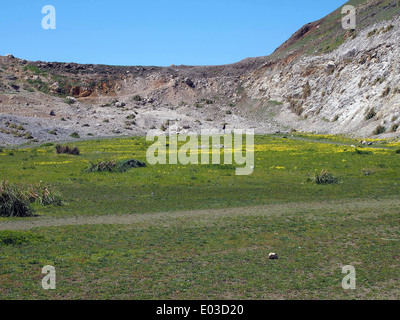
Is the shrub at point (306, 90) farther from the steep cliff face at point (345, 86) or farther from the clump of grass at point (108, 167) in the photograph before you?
the clump of grass at point (108, 167)

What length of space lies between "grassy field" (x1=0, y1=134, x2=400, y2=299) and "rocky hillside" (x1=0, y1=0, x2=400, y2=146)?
28.5 m

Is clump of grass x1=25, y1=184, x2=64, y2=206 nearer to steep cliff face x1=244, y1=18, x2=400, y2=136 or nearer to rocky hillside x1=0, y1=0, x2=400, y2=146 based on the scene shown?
rocky hillside x1=0, y1=0, x2=400, y2=146

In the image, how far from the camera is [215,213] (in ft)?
53.8

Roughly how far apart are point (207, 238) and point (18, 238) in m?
4.76

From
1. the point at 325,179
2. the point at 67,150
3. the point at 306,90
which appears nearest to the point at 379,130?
the point at 306,90

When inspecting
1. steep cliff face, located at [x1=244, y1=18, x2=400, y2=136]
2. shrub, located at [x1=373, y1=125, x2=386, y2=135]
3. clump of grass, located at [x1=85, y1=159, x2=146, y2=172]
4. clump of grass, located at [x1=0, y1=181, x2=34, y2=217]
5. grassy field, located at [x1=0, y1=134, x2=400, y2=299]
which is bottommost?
grassy field, located at [x1=0, y1=134, x2=400, y2=299]

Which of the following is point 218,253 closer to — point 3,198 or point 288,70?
point 3,198

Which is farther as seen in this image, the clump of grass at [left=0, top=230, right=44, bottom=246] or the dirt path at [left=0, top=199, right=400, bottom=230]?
the dirt path at [left=0, top=199, right=400, bottom=230]

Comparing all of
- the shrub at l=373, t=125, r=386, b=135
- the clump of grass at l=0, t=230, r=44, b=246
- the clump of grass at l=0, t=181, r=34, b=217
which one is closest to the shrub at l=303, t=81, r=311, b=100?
the shrub at l=373, t=125, r=386, b=135

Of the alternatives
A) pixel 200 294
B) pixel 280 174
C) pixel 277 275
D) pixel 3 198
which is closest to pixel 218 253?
pixel 277 275

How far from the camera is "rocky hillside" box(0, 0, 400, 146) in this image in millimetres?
56094

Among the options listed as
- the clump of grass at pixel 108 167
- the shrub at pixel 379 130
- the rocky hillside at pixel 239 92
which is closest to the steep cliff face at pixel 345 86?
the rocky hillside at pixel 239 92
